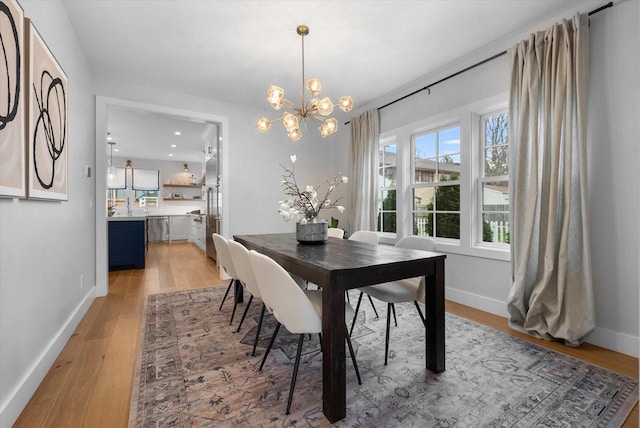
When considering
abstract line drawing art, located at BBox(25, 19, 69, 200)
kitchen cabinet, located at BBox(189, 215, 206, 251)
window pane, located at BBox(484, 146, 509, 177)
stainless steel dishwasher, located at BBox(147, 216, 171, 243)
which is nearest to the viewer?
abstract line drawing art, located at BBox(25, 19, 69, 200)

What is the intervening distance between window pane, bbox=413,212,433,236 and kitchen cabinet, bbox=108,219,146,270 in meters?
4.39

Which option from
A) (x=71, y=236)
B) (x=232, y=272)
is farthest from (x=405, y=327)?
(x=71, y=236)

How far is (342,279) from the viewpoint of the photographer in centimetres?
148

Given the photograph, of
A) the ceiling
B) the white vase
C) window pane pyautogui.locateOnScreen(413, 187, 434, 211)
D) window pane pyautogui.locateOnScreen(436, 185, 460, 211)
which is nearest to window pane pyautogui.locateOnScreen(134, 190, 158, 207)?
the ceiling

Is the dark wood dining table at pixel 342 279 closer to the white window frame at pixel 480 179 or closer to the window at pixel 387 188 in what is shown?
the white window frame at pixel 480 179

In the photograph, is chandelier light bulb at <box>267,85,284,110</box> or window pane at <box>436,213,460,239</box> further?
window pane at <box>436,213,460,239</box>

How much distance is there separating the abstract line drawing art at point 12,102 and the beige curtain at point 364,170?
359cm

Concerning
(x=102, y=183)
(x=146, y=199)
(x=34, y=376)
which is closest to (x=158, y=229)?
(x=146, y=199)

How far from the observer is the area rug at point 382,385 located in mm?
1447

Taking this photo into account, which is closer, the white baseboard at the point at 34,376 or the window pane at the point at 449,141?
the white baseboard at the point at 34,376

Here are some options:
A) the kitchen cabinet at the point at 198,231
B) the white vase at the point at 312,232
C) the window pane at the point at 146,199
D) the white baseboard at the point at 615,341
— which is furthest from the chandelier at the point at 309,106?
the window pane at the point at 146,199

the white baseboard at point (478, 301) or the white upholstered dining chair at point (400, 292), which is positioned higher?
the white upholstered dining chair at point (400, 292)

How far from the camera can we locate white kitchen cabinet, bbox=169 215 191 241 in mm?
8922

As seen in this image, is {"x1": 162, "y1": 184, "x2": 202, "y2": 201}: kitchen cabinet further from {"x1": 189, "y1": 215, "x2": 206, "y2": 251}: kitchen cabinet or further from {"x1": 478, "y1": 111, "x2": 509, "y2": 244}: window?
{"x1": 478, "y1": 111, "x2": 509, "y2": 244}: window
